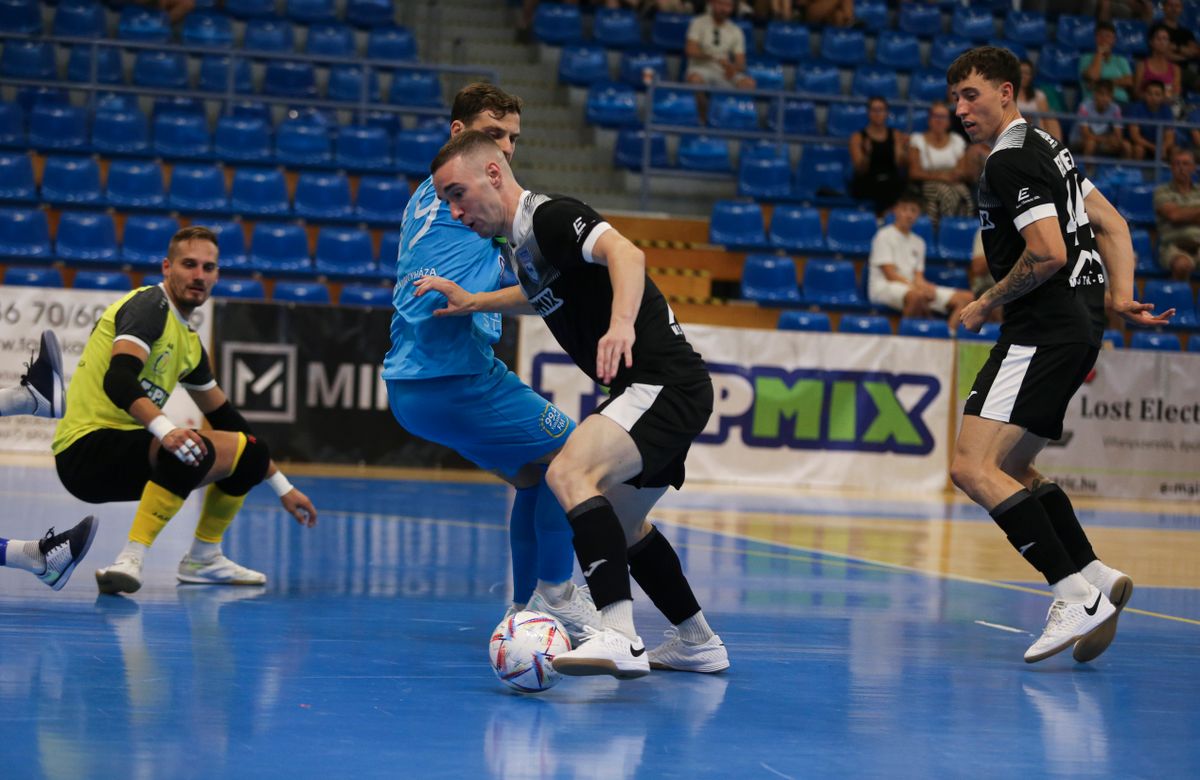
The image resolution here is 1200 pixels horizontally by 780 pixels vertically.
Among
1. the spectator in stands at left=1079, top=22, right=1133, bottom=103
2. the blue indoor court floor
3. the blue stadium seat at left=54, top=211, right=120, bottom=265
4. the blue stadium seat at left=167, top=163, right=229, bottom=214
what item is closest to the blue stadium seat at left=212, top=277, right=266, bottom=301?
the blue stadium seat at left=54, top=211, right=120, bottom=265

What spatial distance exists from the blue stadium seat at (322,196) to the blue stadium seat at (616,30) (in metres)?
4.87

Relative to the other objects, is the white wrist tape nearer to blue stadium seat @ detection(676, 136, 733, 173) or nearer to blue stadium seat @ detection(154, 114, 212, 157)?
blue stadium seat @ detection(154, 114, 212, 157)

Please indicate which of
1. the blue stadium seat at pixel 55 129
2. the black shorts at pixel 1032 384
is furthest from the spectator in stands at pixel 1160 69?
the black shorts at pixel 1032 384

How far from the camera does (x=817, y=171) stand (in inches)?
698

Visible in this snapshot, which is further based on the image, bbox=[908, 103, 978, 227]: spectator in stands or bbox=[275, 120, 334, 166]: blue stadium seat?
bbox=[908, 103, 978, 227]: spectator in stands

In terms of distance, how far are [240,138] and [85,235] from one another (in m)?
2.15

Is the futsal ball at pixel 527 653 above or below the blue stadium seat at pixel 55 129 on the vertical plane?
below

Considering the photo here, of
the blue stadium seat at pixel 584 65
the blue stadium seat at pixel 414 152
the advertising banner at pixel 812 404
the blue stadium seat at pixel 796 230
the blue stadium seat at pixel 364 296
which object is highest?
the blue stadium seat at pixel 584 65

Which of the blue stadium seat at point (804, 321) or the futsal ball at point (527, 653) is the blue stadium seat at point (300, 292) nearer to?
the blue stadium seat at point (804, 321)

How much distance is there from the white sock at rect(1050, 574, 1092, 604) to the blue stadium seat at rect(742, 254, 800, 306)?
1106 cm

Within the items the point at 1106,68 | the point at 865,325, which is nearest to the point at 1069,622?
the point at 865,325

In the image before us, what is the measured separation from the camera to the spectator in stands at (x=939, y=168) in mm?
17125

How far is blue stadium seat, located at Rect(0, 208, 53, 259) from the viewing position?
14.9 meters

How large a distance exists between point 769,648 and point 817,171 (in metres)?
12.7
